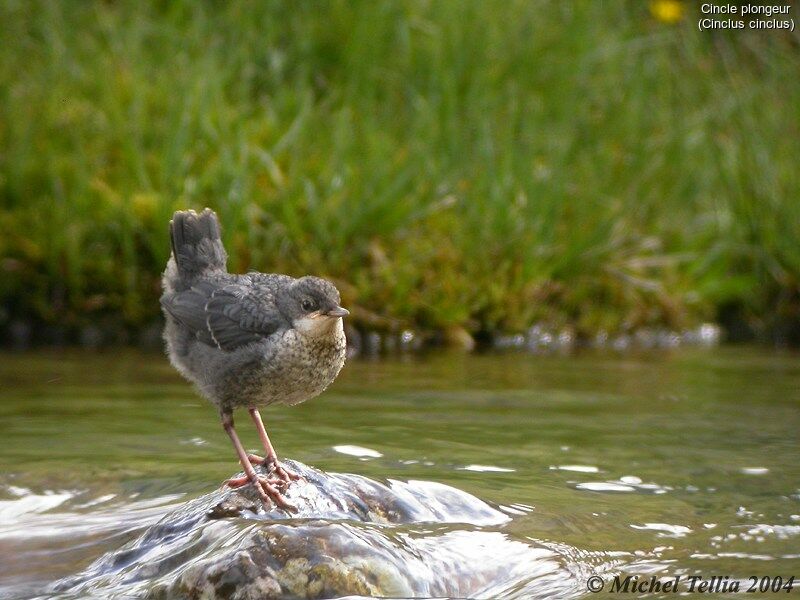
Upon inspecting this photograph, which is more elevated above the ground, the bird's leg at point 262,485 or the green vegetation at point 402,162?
the green vegetation at point 402,162

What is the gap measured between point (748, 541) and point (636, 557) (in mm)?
392

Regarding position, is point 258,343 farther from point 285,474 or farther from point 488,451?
point 488,451

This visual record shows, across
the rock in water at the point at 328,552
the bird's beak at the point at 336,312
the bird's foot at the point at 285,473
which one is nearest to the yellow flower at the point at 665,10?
the bird's beak at the point at 336,312

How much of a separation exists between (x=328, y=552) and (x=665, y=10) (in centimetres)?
875

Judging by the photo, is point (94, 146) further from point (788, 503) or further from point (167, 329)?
point (788, 503)

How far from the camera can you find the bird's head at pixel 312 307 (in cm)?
400

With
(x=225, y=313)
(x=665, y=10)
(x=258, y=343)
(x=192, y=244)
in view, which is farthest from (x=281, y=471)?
(x=665, y=10)

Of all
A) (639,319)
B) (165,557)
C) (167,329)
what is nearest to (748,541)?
(165,557)

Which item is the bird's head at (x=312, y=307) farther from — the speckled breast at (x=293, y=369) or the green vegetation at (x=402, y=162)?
the green vegetation at (x=402, y=162)

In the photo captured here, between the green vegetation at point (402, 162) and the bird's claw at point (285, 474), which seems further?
the green vegetation at point (402, 162)

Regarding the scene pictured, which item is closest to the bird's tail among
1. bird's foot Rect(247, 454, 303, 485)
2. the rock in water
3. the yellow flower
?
bird's foot Rect(247, 454, 303, 485)

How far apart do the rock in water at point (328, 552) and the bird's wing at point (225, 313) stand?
0.52m

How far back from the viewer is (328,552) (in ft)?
10.8

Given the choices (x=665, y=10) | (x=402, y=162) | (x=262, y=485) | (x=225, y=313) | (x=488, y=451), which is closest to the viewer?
(x=262, y=485)
